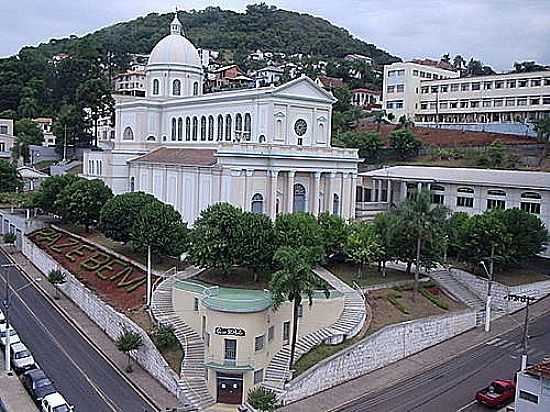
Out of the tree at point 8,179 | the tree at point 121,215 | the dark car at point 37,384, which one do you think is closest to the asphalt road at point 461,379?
the dark car at point 37,384

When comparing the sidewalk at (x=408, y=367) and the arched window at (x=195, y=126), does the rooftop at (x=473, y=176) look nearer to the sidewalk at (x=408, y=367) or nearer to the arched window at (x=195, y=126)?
the sidewalk at (x=408, y=367)

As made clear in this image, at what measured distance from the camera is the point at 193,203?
52.7 meters

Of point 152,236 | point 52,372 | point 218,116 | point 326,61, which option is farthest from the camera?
point 326,61

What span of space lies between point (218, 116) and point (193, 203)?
30.2 ft

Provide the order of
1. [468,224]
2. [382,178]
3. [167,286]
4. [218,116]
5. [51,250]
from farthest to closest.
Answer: [382,178]
[218,116]
[51,250]
[468,224]
[167,286]

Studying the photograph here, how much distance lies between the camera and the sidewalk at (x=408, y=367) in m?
30.0

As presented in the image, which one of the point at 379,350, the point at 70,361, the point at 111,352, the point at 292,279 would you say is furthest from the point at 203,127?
the point at 292,279

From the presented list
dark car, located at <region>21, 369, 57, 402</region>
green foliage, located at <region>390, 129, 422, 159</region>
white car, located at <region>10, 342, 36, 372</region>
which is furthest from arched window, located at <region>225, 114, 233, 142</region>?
dark car, located at <region>21, 369, 57, 402</region>

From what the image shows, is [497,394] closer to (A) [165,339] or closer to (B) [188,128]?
(A) [165,339]

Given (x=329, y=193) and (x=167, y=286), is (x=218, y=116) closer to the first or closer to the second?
(x=329, y=193)

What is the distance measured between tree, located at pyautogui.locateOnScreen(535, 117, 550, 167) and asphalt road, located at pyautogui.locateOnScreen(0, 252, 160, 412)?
53.6m

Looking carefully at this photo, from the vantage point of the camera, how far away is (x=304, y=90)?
174 feet

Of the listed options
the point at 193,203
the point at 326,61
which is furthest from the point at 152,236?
the point at 326,61

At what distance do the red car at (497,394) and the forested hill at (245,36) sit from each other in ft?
448
